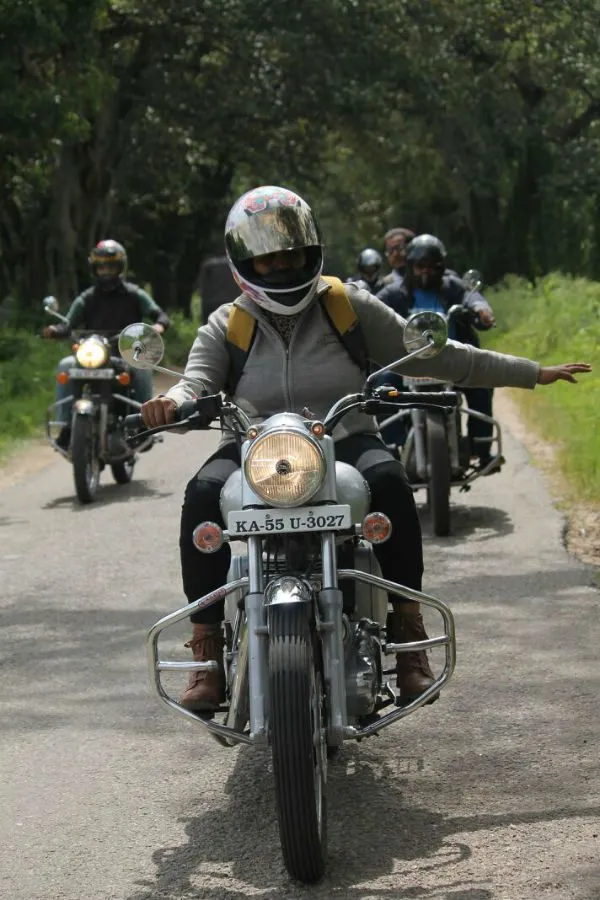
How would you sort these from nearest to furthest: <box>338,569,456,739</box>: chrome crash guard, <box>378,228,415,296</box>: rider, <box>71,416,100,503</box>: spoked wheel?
1. <box>338,569,456,739</box>: chrome crash guard
2. <box>71,416,100,503</box>: spoked wheel
3. <box>378,228,415,296</box>: rider

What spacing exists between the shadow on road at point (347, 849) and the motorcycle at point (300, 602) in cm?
17

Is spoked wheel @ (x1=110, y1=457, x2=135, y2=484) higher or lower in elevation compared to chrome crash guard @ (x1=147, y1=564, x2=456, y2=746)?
higher

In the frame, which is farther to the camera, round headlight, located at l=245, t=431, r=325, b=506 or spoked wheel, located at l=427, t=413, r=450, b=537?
spoked wheel, located at l=427, t=413, r=450, b=537

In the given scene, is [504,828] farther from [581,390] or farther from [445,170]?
[445,170]

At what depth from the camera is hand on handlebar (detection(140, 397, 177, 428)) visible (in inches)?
205

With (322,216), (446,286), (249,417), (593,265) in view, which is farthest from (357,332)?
(322,216)

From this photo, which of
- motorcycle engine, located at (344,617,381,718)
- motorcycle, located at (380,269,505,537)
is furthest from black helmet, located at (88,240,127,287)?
motorcycle engine, located at (344,617,381,718)

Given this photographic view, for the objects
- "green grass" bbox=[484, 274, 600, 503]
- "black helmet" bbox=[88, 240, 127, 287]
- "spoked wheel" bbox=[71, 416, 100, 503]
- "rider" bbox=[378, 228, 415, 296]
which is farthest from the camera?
"rider" bbox=[378, 228, 415, 296]

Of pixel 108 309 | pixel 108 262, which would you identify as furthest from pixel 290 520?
pixel 108 309

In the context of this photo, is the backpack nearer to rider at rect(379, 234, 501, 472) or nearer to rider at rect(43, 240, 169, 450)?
rider at rect(379, 234, 501, 472)

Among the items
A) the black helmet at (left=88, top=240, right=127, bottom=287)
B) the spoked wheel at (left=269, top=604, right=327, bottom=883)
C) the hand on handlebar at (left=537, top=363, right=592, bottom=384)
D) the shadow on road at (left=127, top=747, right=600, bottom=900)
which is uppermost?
the black helmet at (left=88, top=240, right=127, bottom=287)

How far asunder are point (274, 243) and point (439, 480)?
5559 mm

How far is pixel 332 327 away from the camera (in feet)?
18.7

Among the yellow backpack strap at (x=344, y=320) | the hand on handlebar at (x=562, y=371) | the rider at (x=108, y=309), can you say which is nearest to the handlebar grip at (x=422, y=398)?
the yellow backpack strap at (x=344, y=320)
